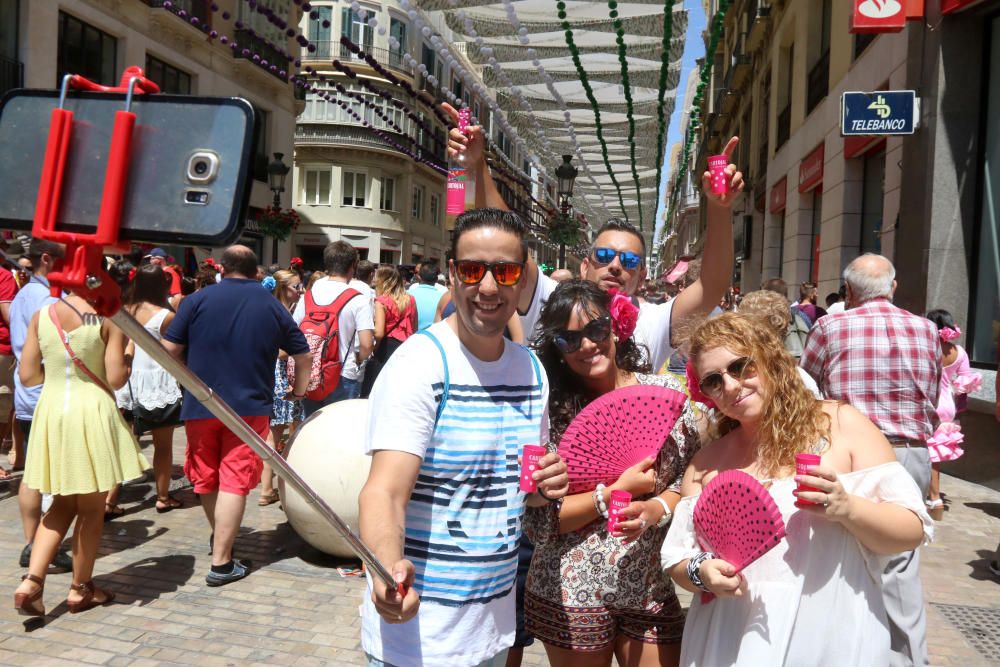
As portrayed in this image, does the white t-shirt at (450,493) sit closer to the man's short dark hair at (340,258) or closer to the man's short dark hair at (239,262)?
the man's short dark hair at (239,262)

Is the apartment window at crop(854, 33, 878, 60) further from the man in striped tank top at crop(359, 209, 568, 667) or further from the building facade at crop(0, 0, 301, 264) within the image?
the man in striped tank top at crop(359, 209, 568, 667)

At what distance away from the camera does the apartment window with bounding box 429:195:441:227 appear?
1874 inches

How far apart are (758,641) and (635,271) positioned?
1.82 meters

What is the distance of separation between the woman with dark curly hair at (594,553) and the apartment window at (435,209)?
4495 cm

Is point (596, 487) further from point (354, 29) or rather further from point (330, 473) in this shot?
point (354, 29)

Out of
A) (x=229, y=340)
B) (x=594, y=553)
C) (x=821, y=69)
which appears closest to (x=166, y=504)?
(x=229, y=340)

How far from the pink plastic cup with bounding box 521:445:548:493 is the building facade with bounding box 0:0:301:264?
9.27 meters

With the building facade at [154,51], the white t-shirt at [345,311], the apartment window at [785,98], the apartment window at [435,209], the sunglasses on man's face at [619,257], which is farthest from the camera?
the apartment window at [435,209]

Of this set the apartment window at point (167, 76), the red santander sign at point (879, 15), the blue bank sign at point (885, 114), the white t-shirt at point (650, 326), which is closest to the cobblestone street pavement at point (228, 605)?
the white t-shirt at point (650, 326)

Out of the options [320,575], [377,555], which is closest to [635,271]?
[377,555]

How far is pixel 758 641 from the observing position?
2238 millimetres

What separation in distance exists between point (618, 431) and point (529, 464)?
1.81 ft

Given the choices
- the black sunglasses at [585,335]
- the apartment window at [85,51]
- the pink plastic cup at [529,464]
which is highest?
the apartment window at [85,51]

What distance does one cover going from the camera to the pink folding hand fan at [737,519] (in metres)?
2.10
